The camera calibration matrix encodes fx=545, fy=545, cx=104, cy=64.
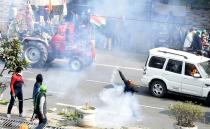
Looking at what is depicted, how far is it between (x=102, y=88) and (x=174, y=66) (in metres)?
2.94

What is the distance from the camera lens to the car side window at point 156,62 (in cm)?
2003

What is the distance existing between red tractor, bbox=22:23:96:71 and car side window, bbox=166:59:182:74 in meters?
4.26

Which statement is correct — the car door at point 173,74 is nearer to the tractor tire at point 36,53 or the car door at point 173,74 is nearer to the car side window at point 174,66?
the car side window at point 174,66

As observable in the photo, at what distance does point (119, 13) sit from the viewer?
26.0 meters

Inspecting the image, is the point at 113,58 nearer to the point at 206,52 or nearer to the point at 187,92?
the point at 206,52

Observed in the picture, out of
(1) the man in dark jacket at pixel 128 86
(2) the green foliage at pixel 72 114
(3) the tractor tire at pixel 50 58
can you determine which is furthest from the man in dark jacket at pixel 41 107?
(3) the tractor tire at pixel 50 58

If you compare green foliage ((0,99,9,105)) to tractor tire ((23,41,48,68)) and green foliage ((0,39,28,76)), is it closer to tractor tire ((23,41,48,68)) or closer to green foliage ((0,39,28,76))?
green foliage ((0,39,28,76))

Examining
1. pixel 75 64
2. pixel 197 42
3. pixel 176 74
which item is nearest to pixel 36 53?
pixel 75 64

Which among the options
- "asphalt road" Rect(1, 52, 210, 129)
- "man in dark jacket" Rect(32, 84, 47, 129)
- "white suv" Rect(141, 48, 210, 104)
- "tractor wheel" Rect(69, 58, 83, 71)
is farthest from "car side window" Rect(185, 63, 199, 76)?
"man in dark jacket" Rect(32, 84, 47, 129)

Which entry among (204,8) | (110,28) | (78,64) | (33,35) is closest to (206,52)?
(204,8)

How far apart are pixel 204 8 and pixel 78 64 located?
892 centimetres

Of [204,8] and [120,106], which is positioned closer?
[120,106]

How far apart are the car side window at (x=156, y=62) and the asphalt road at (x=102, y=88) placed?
45.5 inches

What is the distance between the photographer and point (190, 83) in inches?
770
